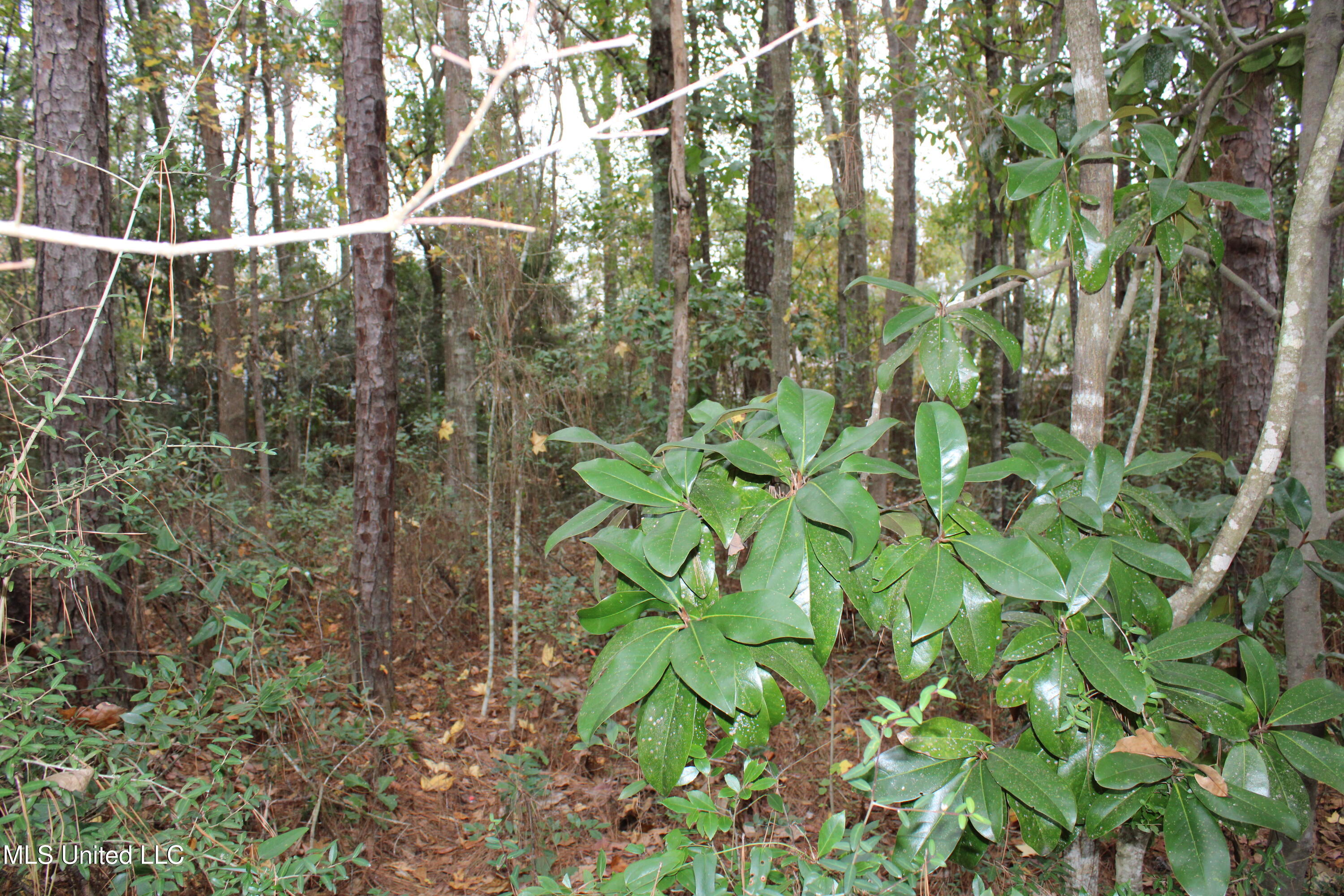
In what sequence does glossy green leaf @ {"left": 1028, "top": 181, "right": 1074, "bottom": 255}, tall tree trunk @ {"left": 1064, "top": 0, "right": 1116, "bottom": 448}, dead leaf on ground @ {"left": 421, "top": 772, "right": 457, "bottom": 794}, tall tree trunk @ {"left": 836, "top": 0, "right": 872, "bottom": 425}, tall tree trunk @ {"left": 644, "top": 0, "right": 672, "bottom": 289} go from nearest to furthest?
1. glossy green leaf @ {"left": 1028, "top": 181, "right": 1074, "bottom": 255}
2. tall tree trunk @ {"left": 1064, "top": 0, "right": 1116, "bottom": 448}
3. dead leaf on ground @ {"left": 421, "top": 772, "right": 457, "bottom": 794}
4. tall tree trunk @ {"left": 836, "top": 0, "right": 872, "bottom": 425}
5. tall tree trunk @ {"left": 644, "top": 0, "right": 672, "bottom": 289}

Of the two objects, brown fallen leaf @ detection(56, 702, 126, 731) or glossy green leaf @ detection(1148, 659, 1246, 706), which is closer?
glossy green leaf @ detection(1148, 659, 1246, 706)

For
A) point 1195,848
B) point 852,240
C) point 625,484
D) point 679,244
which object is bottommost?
point 1195,848

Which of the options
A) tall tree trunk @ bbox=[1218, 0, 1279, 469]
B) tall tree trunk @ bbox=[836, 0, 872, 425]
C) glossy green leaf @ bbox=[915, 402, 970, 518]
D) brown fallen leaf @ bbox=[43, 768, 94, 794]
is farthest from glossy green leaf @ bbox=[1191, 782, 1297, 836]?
tall tree trunk @ bbox=[1218, 0, 1279, 469]

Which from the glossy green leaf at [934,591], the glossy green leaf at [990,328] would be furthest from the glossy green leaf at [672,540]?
the glossy green leaf at [990,328]

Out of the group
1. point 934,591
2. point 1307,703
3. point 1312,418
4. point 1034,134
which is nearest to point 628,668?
point 934,591

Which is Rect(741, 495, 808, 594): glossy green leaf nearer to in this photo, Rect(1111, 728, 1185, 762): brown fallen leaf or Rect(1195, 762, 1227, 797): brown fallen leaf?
Rect(1111, 728, 1185, 762): brown fallen leaf

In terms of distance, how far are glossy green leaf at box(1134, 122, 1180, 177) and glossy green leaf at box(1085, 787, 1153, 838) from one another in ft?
4.14

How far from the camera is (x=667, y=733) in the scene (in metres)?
1.13

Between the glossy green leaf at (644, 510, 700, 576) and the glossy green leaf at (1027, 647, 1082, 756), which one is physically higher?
the glossy green leaf at (644, 510, 700, 576)

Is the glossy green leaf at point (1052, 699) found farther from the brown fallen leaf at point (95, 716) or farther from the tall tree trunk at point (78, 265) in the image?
the tall tree trunk at point (78, 265)

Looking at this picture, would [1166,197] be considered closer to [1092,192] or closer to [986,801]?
[1092,192]

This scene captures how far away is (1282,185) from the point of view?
297 inches

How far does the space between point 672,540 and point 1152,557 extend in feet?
2.98

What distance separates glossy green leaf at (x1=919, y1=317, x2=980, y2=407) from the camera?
4.62ft
